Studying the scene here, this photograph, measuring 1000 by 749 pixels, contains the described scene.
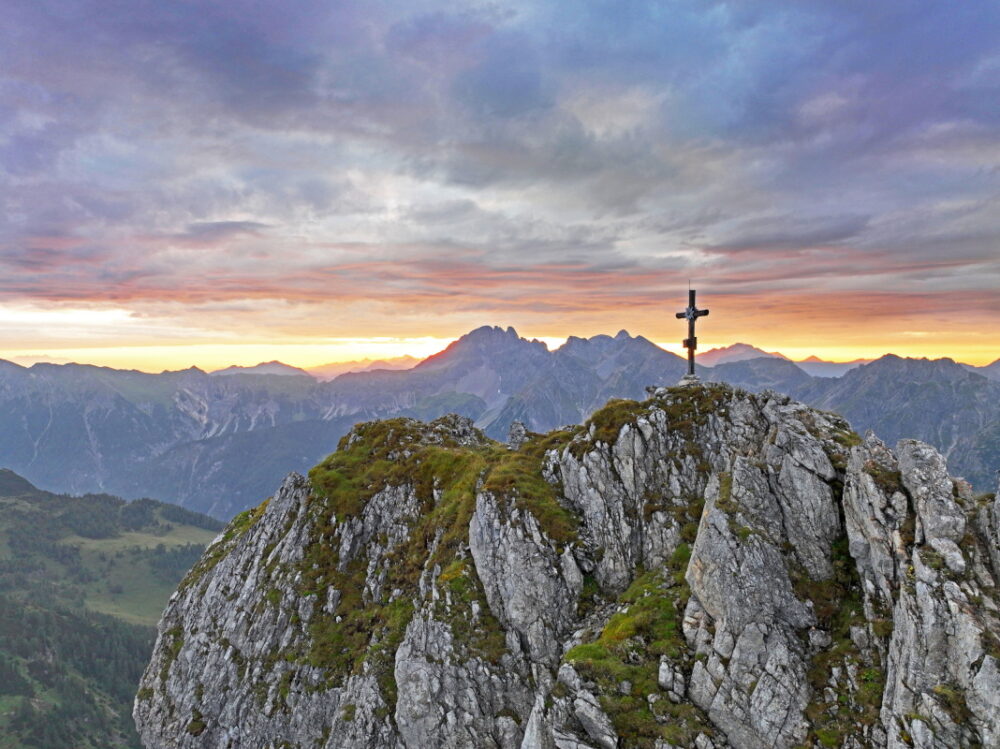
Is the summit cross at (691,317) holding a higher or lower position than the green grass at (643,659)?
higher

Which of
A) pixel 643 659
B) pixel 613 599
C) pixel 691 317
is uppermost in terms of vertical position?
pixel 691 317

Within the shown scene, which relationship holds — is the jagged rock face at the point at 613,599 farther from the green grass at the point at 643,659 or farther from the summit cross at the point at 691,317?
the summit cross at the point at 691,317

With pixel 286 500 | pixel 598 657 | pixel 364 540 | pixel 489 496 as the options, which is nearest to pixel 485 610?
pixel 489 496

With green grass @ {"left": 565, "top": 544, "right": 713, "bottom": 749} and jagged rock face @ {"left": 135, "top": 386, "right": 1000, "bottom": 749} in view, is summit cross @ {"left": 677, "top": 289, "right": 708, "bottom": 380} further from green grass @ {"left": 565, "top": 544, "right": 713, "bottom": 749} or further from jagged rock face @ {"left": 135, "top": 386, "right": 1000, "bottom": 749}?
green grass @ {"left": 565, "top": 544, "right": 713, "bottom": 749}

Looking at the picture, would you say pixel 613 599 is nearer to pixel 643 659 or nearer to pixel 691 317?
pixel 643 659

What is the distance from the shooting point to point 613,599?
41.8m

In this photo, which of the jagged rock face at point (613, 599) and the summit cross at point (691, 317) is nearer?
the jagged rock face at point (613, 599)

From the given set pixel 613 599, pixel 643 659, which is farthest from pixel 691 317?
pixel 643 659

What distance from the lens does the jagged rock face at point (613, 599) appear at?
27484 mm

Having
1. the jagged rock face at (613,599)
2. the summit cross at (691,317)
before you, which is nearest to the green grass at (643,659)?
the jagged rock face at (613,599)

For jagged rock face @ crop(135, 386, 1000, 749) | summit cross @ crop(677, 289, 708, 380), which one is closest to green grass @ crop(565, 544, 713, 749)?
jagged rock face @ crop(135, 386, 1000, 749)

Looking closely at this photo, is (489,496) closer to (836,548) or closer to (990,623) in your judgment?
(836,548)

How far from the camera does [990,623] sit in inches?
957

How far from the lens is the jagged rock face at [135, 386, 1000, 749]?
27.5 m
